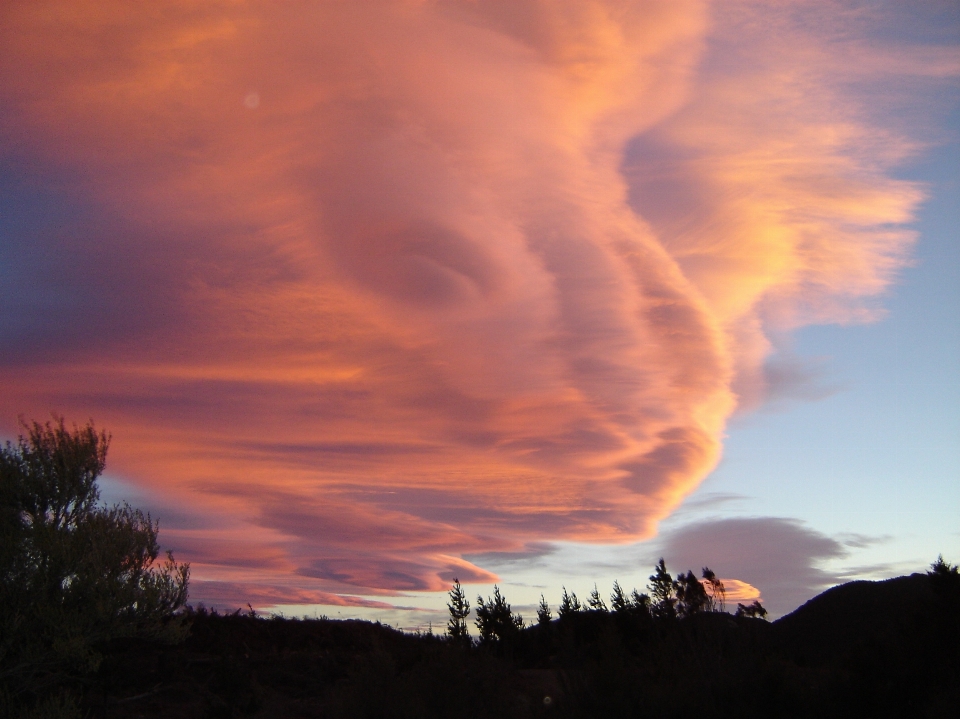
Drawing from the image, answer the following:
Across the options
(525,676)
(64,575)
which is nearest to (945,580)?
(525,676)

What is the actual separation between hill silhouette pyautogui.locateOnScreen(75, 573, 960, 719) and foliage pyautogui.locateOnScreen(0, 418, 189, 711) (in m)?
0.88

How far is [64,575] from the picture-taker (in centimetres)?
1703

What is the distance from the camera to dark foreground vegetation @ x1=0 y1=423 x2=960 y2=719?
12.0m

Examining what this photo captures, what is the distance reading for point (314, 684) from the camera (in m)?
16.4

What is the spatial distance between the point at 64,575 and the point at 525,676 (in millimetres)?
11245

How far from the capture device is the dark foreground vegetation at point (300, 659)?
12.0 metres

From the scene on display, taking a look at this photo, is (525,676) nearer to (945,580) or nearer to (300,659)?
(300,659)

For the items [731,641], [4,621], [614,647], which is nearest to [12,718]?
[4,621]

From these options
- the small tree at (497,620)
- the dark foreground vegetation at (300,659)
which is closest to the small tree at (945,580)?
the dark foreground vegetation at (300,659)

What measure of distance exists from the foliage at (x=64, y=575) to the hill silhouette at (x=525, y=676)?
0.88 m

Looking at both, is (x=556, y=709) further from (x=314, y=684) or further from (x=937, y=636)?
(x=937, y=636)

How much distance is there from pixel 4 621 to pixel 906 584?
142ft

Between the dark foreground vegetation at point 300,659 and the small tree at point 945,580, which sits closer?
the dark foreground vegetation at point 300,659

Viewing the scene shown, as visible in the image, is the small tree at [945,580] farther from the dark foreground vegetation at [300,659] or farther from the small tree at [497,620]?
the small tree at [497,620]
